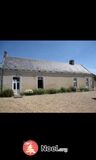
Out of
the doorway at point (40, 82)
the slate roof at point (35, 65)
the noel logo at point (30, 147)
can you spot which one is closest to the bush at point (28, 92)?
the doorway at point (40, 82)

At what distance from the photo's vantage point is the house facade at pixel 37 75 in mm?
11578

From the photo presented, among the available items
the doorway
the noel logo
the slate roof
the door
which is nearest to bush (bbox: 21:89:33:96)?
the door

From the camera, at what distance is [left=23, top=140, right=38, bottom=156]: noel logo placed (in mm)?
3299

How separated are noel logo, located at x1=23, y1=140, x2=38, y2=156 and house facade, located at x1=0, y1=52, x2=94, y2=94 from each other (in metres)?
7.74

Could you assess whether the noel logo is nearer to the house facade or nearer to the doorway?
the house facade

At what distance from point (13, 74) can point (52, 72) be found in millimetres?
2787

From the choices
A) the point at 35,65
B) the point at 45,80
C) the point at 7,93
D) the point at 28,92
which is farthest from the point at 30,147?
the point at 45,80

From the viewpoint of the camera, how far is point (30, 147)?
3.44m

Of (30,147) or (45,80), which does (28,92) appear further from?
(30,147)

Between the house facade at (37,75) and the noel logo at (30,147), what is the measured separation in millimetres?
7736

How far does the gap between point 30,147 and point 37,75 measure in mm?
9633
